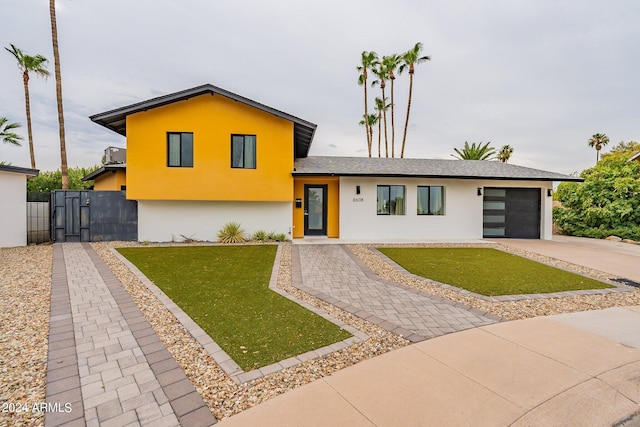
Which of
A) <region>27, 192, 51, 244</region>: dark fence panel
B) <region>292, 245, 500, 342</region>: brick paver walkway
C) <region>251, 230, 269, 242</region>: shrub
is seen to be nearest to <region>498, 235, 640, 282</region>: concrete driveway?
<region>292, 245, 500, 342</region>: brick paver walkway

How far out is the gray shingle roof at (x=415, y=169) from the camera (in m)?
12.7

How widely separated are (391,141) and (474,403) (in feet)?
95.9

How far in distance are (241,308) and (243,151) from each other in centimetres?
891

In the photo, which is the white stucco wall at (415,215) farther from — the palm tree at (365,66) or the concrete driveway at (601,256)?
the palm tree at (365,66)

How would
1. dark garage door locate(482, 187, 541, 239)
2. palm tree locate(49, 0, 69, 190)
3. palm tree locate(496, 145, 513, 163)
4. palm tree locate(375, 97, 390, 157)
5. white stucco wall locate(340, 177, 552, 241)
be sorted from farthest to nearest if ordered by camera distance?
palm tree locate(496, 145, 513, 163) < palm tree locate(375, 97, 390, 157) < dark garage door locate(482, 187, 541, 239) < palm tree locate(49, 0, 69, 190) < white stucco wall locate(340, 177, 552, 241)

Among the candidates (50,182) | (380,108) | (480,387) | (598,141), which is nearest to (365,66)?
(380,108)

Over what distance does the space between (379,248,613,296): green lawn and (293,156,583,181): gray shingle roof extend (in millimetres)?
3902

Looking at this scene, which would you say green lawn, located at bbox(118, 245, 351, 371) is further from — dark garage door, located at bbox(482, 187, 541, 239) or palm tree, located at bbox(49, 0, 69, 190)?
dark garage door, located at bbox(482, 187, 541, 239)

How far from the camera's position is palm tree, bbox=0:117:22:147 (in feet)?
63.3

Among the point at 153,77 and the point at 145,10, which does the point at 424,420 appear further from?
the point at 153,77

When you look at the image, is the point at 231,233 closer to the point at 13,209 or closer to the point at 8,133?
the point at 13,209

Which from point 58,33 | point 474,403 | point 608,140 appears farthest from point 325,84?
point 608,140

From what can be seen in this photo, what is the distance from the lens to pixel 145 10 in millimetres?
12062

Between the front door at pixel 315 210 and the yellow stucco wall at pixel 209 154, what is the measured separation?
1.48 m
